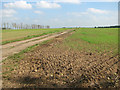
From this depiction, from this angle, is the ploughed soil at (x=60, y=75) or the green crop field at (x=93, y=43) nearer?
the ploughed soil at (x=60, y=75)

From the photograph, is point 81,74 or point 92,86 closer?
point 92,86

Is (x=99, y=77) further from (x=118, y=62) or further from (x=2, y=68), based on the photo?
(x=2, y=68)

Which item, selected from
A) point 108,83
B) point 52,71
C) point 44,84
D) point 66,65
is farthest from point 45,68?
point 108,83

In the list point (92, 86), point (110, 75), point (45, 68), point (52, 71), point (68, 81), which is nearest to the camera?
point (92, 86)

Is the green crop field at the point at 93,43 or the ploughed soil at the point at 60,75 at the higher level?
the green crop field at the point at 93,43

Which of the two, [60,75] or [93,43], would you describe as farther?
[93,43]

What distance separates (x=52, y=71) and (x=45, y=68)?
515 millimetres

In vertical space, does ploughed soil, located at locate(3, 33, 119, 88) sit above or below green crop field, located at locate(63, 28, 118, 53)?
below

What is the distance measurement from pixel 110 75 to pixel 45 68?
286 cm

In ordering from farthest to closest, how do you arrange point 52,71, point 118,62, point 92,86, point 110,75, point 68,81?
1. point 118,62
2. point 52,71
3. point 110,75
4. point 68,81
5. point 92,86

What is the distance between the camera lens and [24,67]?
6.18 metres

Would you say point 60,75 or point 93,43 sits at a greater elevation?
point 93,43

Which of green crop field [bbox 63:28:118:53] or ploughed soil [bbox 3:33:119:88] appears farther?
green crop field [bbox 63:28:118:53]

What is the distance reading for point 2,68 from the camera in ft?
19.9
